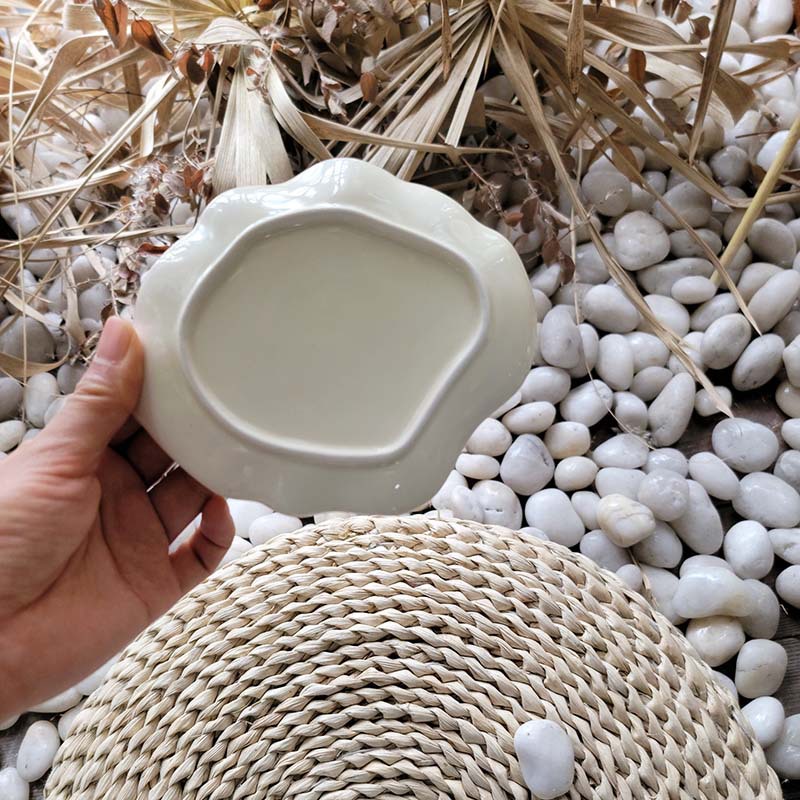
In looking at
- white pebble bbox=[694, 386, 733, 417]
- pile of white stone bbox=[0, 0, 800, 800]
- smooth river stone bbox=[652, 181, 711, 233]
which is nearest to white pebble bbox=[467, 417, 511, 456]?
pile of white stone bbox=[0, 0, 800, 800]

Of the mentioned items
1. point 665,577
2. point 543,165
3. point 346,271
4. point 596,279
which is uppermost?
point 346,271

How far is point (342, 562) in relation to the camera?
0.76 metres

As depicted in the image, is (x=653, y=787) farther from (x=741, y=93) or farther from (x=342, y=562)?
(x=741, y=93)

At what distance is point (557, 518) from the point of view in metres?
0.86

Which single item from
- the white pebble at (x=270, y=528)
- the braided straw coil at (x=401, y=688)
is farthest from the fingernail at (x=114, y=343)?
the white pebble at (x=270, y=528)

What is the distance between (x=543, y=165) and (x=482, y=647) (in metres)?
0.52

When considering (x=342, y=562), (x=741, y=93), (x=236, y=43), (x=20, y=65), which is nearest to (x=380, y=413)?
(x=342, y=562)

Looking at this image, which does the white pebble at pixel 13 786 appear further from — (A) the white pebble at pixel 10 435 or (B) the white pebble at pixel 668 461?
(B) the white pebble at pixel 668 461

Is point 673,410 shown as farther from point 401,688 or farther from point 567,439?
point 401,688

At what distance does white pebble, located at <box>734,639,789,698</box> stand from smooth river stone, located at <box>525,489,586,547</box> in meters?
0.19

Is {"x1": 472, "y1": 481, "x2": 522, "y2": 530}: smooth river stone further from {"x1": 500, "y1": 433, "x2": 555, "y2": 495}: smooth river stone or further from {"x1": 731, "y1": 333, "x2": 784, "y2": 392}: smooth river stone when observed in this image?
{"x1": 731, "y1": 333, "x2": 784, "y2": 392}: smooth river stone

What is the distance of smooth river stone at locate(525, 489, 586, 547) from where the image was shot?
86 cm

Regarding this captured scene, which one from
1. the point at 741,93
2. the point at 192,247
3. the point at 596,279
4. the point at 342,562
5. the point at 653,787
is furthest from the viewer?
the point at 596,279

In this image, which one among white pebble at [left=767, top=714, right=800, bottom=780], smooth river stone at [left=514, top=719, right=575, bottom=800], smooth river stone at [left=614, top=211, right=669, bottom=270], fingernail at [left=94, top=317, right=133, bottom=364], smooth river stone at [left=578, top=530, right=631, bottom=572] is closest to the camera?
fingernail at [left=94, top=317, right=133, bottom=364]
